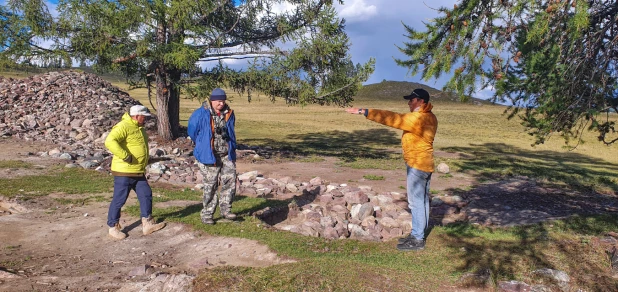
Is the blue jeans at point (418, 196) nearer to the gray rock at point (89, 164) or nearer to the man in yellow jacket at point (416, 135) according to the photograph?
the man in yellow jacket at point (416, 135)

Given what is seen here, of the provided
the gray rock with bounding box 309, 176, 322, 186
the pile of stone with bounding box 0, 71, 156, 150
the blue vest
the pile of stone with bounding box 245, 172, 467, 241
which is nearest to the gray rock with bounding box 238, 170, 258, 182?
the pile of stone with bounding box 245, 172, 467, 241

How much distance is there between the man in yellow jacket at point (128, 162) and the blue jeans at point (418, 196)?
408 centimetres

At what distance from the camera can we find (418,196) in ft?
22.0

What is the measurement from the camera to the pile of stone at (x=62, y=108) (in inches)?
709

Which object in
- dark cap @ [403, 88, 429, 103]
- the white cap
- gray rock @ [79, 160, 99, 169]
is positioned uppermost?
dark cap @ [403, 88, 429, 103]

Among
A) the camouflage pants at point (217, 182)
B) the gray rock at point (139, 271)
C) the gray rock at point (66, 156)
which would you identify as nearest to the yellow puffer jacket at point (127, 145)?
the camouflage pants at point (217, 182)

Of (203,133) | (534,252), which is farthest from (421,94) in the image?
(203,133)

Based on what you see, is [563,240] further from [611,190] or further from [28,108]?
[28,108]

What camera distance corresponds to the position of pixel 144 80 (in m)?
17.1

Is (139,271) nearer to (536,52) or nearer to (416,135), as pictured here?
(416,135)

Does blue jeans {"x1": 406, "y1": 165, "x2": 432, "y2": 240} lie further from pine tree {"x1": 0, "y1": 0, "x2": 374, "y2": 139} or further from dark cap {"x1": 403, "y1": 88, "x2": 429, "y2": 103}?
pine tree {"x1": 0, "y1": 0, "x2": 374, "y2": 139}

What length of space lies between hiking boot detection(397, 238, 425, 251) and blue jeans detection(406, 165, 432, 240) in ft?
0.20

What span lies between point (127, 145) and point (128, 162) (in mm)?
281

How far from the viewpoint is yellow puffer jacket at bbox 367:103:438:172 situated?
6.47 m
